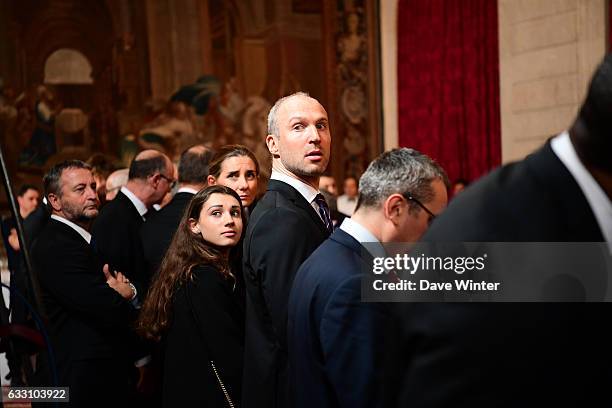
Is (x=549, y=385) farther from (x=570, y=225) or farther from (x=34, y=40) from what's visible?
(x=34, y=40)

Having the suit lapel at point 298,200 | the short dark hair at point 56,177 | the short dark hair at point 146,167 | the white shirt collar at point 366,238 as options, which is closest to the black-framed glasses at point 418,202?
the white shirt collar at point 366,238

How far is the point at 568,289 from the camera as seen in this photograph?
4.79 feet

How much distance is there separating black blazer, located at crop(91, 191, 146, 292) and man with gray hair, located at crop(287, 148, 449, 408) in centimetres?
291

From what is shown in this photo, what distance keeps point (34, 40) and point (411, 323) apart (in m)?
12.6

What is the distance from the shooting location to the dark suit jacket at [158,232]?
508 cm

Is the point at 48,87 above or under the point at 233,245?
above

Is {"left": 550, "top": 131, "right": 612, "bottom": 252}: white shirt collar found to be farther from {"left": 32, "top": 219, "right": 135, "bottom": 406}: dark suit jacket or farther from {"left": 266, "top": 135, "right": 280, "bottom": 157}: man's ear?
{"left": 32, "top": 219, "right": 135, "bottom": 406}: dark suit jacket

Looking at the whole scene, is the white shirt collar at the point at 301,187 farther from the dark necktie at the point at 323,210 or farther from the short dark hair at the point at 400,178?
the short dark hair at the point at 400,178

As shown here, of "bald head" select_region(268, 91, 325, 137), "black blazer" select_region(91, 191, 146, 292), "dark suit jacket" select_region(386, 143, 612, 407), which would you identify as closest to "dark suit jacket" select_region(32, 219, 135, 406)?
"black blazer" select_region(91, 191, 146, 292)

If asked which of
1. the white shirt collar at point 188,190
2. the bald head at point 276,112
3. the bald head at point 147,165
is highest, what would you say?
the bald head at point 276,112

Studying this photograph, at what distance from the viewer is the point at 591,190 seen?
1.46m

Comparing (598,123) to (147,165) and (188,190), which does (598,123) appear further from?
(147,165)

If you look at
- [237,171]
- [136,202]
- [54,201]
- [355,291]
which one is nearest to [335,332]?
[355,291]

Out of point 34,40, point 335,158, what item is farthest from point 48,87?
point 335,158
